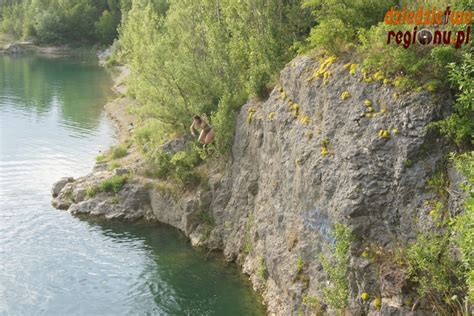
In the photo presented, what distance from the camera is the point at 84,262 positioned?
28.5m

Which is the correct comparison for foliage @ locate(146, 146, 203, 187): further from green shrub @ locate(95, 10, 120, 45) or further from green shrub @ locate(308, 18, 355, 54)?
green shrub @ locate(95, 10, 120, 45)

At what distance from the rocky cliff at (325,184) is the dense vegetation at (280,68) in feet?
1.94

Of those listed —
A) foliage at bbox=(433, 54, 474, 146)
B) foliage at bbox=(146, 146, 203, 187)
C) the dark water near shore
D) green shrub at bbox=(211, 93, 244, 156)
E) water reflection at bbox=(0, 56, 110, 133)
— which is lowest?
water reflection at bbox=(0, 56, 110, 133)

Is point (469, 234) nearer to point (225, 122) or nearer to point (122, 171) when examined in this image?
point (225, 122)

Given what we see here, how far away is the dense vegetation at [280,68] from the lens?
1550 centimetres

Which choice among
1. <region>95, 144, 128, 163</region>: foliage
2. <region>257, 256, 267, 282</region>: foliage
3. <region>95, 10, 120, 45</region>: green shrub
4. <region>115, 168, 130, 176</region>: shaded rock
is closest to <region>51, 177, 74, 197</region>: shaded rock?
<region>95, 144, 128, 163</region>: foliage

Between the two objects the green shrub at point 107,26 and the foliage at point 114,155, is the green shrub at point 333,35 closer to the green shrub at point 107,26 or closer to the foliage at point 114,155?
the foliage at point 114,155

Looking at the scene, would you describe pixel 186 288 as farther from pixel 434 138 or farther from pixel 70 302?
pixel 434 138

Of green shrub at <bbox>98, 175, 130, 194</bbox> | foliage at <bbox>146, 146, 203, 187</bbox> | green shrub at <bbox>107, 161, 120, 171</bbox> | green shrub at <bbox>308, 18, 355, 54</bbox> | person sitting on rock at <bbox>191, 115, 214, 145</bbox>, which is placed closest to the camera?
green shrub at <bbox>308, 18, 355, 54</bbox>

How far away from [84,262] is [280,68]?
13763 millimetres

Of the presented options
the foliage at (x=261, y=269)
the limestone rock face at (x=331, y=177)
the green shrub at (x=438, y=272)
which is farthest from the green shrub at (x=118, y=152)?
the green shrub at (x=438, y=272)

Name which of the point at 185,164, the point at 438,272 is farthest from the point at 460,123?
the point at 185,164

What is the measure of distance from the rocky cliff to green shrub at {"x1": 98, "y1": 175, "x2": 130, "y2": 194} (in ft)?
25.5

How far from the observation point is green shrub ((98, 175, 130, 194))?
114 feet
